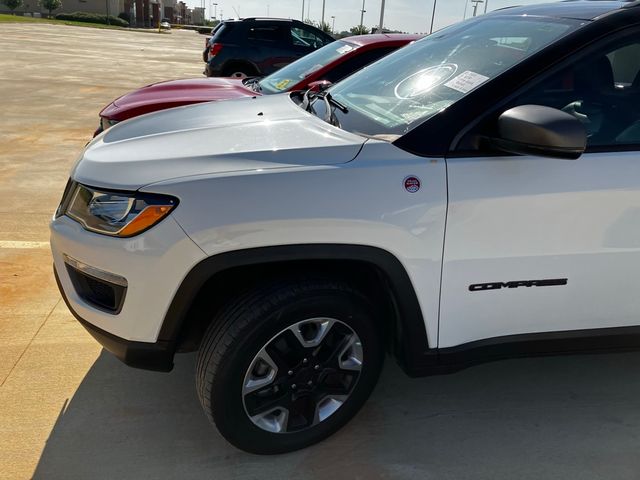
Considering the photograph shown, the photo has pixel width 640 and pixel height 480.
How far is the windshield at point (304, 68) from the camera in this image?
16.5 ft

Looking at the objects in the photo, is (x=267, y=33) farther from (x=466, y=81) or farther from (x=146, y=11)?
(x=146, y=11)

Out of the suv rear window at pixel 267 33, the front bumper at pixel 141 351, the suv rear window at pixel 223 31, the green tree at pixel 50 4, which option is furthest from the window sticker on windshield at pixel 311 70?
the green tree at pixel 50 4

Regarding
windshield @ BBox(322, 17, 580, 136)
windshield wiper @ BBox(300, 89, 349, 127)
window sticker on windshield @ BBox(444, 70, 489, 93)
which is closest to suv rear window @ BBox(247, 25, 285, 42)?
windshield wiper @ BBox(300, 89, 349, 127)

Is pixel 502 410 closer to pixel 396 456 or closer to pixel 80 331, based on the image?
pixel 396 456

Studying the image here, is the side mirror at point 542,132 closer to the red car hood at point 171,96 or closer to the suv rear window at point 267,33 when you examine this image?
the red car hood at point 171,96

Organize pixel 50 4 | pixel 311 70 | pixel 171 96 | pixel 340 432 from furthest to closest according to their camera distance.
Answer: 1. pixel 50 4
2. pixel 311 70
3. pixel 171 96
4. pixel 340 432

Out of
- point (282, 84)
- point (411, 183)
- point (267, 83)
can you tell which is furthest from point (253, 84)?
point (411, 183)

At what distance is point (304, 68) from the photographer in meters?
5.30

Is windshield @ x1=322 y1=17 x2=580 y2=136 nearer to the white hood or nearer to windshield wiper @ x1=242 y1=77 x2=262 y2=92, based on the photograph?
the white hood

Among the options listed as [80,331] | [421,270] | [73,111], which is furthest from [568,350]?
[73,111]

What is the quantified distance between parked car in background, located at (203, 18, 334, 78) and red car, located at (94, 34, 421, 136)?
4.40 m

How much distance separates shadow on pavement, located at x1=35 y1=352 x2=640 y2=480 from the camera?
7.13 ft

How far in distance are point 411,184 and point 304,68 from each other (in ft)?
12.3

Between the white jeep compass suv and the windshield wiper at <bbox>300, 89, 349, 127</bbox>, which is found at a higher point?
the windshield wiper at <bbox>300, 89, 349, 127</bbox>
